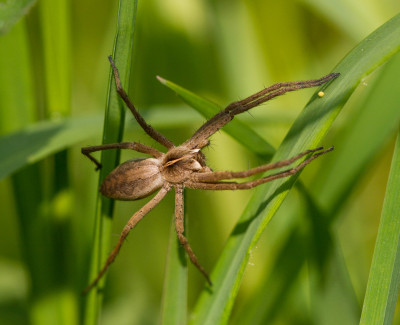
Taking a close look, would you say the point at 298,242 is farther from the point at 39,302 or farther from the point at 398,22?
the point at 39,302

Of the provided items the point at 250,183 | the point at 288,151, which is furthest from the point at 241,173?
the point at 288,151

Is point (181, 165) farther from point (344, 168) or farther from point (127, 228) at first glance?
point (344, 168)

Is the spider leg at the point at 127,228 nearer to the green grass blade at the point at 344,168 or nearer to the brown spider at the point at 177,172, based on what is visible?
the brown spider at the point at 177,172

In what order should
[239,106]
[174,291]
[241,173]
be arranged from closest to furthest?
[174,291] → [241,173] → [239,106]

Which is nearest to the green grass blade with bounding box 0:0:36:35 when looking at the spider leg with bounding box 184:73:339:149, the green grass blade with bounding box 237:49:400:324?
the spider leg with bounding box 184:73:339:149

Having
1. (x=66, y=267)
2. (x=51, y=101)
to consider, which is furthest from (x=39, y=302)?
(x=51, y=101)

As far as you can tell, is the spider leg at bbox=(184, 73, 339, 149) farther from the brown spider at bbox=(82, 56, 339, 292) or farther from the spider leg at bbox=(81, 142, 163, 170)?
the spider leg at bbox=(81, 142, 163, 170)

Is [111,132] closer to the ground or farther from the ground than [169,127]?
closer to the ground
